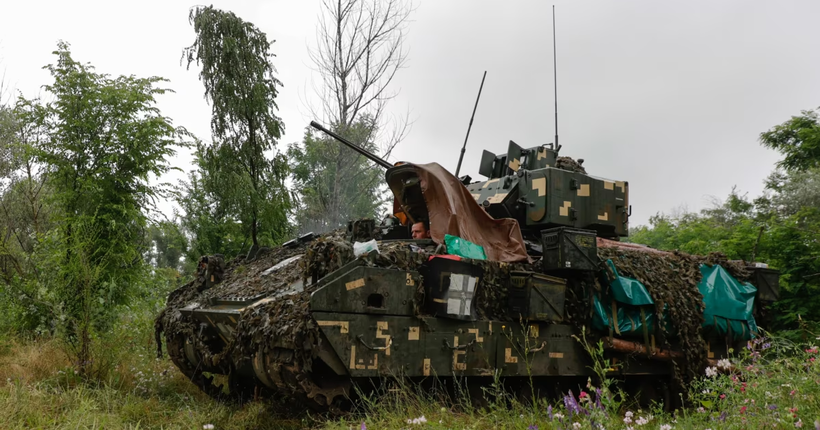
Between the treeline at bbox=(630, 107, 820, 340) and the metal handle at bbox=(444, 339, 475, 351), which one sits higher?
the treeline at bbox=(630, 107, 820, 340)

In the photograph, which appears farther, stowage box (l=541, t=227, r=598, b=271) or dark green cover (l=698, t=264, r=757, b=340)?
dark green cover (l=698, t=264, r=757, b=340)

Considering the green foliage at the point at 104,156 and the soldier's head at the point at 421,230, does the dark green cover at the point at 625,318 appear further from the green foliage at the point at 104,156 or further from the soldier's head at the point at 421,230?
the green foliage at the point at 104,156

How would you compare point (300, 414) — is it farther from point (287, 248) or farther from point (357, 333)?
point (287, 248)

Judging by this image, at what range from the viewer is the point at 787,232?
42.5ft

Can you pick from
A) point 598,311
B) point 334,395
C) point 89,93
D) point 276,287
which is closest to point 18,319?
point 89,93

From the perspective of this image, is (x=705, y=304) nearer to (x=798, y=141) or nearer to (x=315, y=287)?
(x=315, y=287)

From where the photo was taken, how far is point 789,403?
12.1 ft

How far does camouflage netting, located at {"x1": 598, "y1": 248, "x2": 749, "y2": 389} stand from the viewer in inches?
301

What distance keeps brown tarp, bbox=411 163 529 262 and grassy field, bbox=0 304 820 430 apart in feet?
5.52

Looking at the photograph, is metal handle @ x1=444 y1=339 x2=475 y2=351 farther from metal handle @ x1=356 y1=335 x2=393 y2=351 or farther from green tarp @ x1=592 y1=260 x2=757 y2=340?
green tarp @ x1=592 y1=260 x2=757 y2=340

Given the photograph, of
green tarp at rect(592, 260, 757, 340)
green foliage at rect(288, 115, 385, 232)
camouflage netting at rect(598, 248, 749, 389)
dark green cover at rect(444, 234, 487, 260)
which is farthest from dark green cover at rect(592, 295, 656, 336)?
green foliage at rect(288, 115, 385, 232)

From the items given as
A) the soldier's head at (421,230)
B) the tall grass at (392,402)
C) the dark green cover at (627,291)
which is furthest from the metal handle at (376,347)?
the dark green cover at (627,291)

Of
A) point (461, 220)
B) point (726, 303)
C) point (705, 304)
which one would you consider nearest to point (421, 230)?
point (461, 220)

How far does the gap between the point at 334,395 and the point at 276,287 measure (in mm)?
1425
